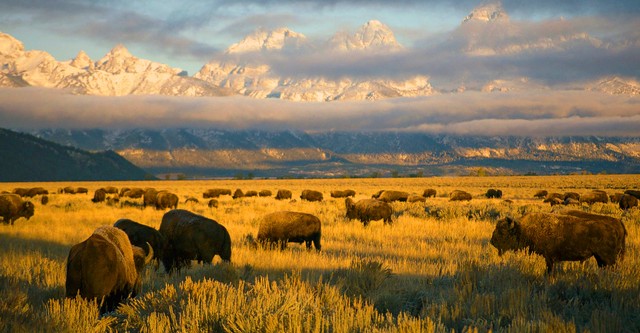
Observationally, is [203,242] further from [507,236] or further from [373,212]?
[373,212]

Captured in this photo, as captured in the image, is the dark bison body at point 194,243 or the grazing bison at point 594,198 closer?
the dark bison body at point 194,243

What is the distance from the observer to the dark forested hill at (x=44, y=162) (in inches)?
6329

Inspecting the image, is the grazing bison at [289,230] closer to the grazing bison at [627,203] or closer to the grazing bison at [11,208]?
the grazing bison at [11,208]

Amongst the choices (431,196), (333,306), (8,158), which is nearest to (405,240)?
(333,306)

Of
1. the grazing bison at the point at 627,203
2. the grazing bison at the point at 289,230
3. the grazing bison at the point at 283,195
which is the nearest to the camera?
the grazing bison at the point at 289,230

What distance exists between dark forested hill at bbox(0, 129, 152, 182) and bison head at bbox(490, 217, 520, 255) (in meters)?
178

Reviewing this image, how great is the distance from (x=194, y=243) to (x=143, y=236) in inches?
50.3

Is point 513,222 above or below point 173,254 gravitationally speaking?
above

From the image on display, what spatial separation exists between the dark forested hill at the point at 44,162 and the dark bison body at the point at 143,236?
17319 cm

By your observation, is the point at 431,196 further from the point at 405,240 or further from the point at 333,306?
the point at 333,306

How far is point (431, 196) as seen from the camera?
5497 centimetres

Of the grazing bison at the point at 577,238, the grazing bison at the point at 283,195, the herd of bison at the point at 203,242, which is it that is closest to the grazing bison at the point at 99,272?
the herd of bison at the point at 203,242

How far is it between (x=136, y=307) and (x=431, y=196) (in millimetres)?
50480

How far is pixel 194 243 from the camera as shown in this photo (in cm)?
1191
